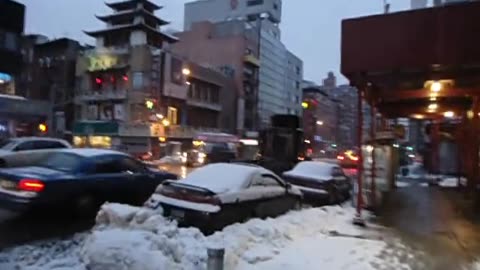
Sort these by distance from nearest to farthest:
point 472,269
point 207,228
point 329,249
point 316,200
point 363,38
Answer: point 472,269
point 329,249
point 207,228
point 363,38
point 316,200

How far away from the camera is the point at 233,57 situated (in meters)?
80.2

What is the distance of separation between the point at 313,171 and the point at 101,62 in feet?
164

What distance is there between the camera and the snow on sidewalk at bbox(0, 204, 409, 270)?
270 inches

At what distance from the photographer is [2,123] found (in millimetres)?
44375

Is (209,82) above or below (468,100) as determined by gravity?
above

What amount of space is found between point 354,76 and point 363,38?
3.23 ft

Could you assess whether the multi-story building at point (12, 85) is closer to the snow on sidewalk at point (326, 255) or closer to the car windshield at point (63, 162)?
the car windshield at point (63, 162)

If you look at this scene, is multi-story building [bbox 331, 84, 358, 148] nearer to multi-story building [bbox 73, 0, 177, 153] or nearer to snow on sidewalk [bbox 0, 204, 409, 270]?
multi-story building [bbox 73, 0, 177, 153]

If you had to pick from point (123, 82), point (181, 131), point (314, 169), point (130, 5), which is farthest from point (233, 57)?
point (314, 169)

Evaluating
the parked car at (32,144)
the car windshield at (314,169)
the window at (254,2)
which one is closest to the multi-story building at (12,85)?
the parked car at (32,144)

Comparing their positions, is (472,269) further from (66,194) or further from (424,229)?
(66,194)

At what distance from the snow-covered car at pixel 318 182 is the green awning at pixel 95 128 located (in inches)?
1653

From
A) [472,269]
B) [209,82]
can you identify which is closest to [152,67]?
[209,82]

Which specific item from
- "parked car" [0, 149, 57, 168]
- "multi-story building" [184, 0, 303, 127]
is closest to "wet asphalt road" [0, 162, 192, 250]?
"parked car" [0, 149, 57, 168]
